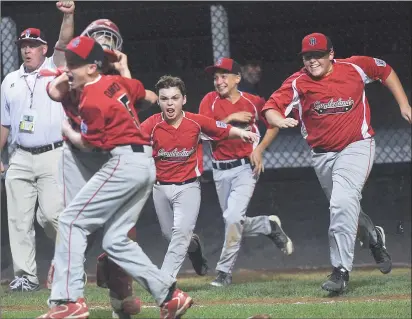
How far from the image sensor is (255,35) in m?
12.4

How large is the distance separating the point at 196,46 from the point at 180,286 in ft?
10.3

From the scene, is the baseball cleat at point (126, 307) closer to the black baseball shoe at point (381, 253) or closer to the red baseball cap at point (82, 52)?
the red baseball cap at point (82, 52)

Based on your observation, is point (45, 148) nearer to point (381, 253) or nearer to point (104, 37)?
point (104, 37)

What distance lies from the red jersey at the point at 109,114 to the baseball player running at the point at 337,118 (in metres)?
2.19

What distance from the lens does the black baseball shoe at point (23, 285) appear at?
32.5 ft

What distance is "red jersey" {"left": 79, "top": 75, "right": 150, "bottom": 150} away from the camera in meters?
6.71

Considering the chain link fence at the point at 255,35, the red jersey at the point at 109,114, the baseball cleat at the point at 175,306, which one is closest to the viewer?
the red jersey at the point at 109,114

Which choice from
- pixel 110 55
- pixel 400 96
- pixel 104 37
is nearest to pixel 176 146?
pixel 400 96

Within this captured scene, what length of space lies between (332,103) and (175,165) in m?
1.50

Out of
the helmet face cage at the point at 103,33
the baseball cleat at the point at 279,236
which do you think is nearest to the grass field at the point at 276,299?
the baseball cleat at the point at 279,236

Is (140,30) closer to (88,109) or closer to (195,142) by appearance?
(195,142)

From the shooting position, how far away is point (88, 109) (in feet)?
22.0

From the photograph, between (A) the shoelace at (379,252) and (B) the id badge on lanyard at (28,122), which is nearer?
(B) the id badge on lanyard at (28,122)

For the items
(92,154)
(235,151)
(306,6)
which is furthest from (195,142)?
(306,6)
